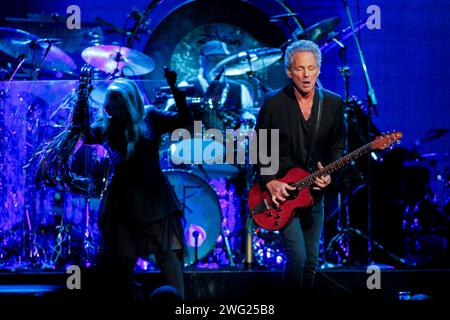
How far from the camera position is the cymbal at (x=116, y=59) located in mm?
6629

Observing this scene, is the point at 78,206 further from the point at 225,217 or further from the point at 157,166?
the point at 157,166

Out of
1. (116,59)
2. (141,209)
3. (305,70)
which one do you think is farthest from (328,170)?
(116,59)

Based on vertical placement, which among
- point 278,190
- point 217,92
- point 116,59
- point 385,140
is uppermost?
point 116,59

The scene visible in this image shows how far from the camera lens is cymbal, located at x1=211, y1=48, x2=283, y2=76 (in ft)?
22.9

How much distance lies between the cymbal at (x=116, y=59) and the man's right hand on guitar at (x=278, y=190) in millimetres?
2879

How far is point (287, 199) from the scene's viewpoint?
435 centimetres

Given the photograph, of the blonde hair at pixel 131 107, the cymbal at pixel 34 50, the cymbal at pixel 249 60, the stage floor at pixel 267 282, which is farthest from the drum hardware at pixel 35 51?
the stage floor at pixel 267 282

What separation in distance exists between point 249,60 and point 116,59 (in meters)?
1.51

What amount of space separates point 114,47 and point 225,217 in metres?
2.21

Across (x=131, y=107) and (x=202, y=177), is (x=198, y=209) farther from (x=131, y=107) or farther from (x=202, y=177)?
(x=131, y=107)

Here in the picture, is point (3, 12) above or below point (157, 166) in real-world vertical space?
above

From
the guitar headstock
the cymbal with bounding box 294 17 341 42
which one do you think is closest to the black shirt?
the guitar headstock

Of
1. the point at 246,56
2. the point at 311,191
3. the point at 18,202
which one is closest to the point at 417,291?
the point at 311,191

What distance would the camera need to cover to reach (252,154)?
458 centimetres
